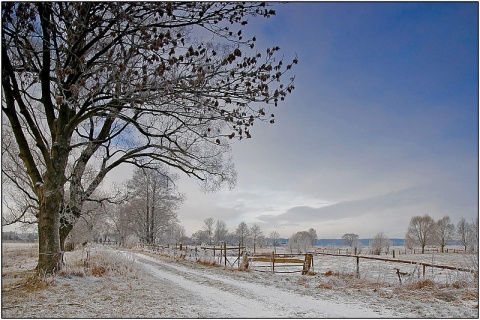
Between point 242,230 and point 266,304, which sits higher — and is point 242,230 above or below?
below

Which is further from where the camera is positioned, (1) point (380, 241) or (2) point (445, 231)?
Result: (2) point (445, 231)

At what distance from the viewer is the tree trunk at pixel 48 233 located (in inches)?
363

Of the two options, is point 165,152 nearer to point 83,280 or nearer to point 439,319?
point 83,280

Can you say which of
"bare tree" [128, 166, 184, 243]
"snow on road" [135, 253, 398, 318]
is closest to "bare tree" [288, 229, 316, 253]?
"bare tree" [128, 166, 184, 243]

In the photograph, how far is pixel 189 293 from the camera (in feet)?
29.8

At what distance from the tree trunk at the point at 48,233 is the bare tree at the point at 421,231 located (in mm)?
84014

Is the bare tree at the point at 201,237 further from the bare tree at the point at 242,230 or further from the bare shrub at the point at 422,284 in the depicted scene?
the bare shrub at the point at 422,284

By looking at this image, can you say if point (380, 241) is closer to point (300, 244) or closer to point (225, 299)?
point (300, 244)

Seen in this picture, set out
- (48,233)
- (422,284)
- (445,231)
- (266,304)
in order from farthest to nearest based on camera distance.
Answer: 1. (445,231)
2. (422,284)
3. (48,233)
4. (266,304)

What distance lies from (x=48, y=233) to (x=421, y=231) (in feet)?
284

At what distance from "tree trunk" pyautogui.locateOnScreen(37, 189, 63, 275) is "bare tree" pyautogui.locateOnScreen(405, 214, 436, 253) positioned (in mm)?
84014

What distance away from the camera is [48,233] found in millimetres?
9250

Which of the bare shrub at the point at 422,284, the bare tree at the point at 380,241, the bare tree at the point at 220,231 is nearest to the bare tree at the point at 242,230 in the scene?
the bare tree at the point at 220,231

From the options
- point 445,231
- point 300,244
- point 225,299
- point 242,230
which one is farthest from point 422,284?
point 242,230
